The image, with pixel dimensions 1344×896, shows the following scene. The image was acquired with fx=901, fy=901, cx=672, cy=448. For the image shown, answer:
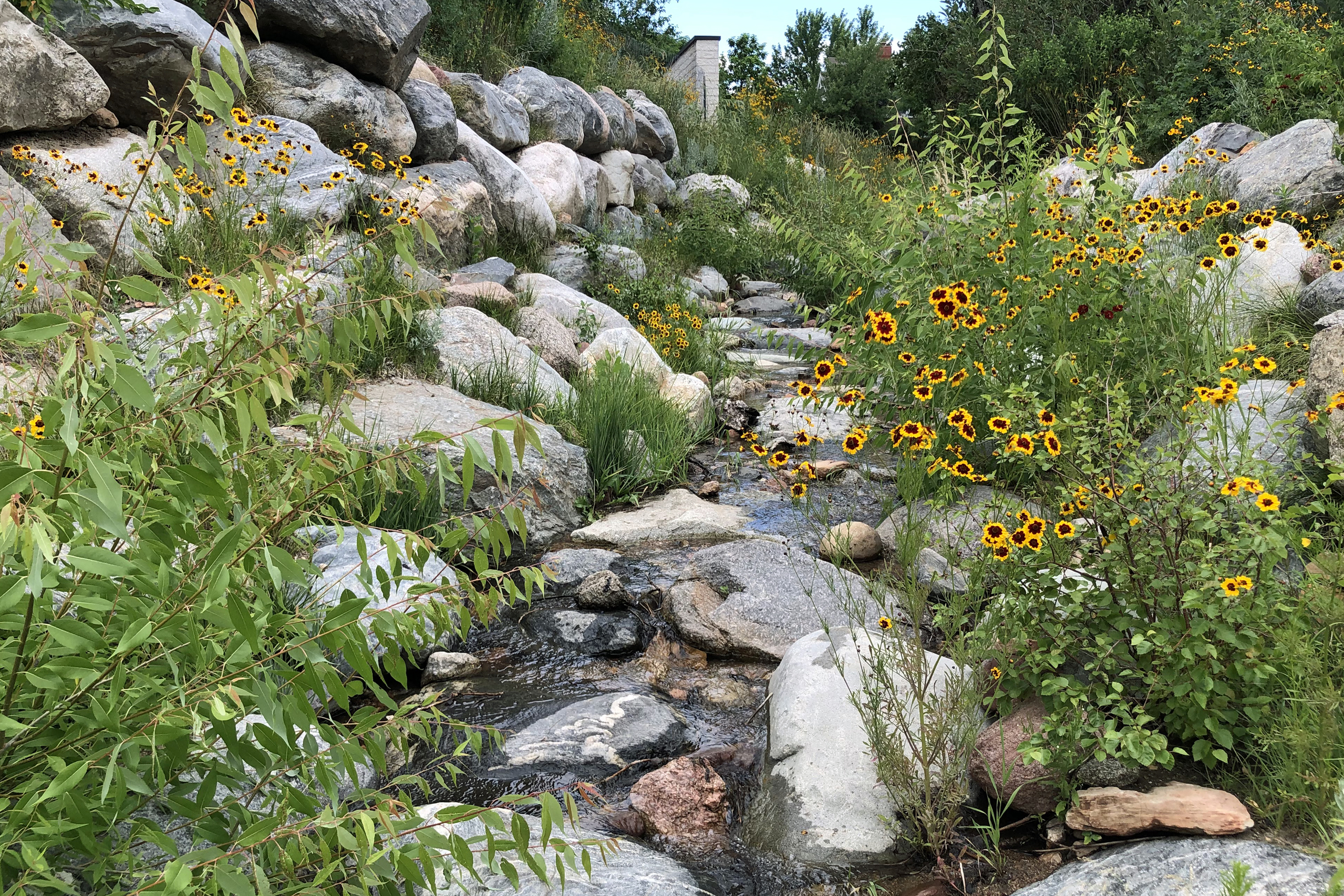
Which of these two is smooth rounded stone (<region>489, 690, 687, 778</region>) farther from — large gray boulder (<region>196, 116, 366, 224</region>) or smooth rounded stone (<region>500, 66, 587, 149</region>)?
smooth rounded stone (<region>500, 66, 587, 149</region>)

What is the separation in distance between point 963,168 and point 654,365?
2.67 meters

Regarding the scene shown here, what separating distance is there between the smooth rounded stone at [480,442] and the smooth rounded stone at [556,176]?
18.3ft

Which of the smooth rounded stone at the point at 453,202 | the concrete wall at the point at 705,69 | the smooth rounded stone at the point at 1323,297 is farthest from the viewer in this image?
the concrete wall at the point at 705,69

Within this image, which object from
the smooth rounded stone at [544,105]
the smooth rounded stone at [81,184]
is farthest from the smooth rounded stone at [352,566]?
the smooth rounded stone at [544,105]

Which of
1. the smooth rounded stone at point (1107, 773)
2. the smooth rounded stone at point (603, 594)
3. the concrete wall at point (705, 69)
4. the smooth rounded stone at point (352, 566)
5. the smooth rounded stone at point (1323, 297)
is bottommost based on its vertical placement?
the smooth rounded stone at point (603, 594)

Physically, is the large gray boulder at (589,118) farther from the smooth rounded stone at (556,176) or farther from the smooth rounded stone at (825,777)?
A: the smooth rounded stone at (825,777)

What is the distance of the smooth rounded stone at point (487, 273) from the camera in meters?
7.26

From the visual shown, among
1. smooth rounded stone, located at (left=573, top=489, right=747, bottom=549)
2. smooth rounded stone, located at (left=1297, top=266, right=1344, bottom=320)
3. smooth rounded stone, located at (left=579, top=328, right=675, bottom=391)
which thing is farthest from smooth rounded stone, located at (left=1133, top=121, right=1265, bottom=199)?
smooth rounded stone, located at (left=573, top=489, right=747, bottom=549)

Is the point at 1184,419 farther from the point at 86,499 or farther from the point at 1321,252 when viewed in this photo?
the point at 1321,252

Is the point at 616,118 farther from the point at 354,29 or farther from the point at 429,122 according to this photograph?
the point at 354,29

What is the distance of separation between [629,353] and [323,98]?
3.54 meters

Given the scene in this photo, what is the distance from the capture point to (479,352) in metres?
5.70

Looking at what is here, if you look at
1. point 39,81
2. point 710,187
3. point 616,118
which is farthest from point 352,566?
point 710,187

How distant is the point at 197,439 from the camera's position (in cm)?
149
